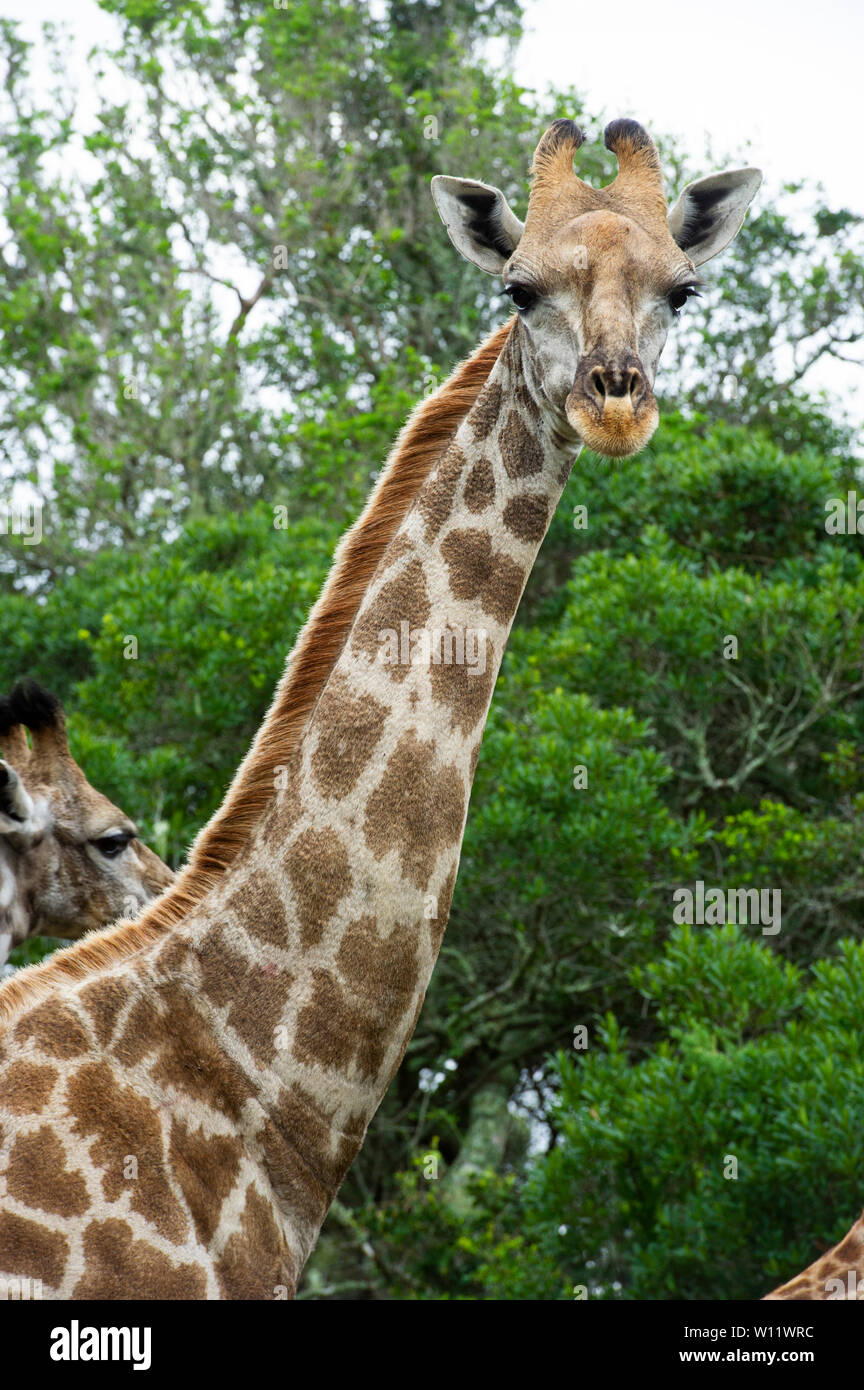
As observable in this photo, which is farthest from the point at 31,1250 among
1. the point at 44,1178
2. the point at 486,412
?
the point at 486,412

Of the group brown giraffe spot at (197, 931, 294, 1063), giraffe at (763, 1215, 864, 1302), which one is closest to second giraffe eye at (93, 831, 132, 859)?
brown giraffe spot at (197, 931, 294, 1063)

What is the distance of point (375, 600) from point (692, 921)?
7513mm

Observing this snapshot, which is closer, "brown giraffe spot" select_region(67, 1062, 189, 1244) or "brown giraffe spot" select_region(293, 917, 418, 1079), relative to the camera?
"brown giraffe spot" select_region(67, 1062, 189, 1244)

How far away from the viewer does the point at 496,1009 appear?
13.1 meters

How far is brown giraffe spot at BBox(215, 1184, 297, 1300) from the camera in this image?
3818 millimetres

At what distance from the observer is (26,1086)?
12.7ft

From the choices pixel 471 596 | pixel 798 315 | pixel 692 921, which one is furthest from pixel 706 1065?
pixel 798 315

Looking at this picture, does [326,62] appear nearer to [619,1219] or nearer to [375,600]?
[619,1219]

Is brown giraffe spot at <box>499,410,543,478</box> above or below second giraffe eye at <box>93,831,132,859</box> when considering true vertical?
above

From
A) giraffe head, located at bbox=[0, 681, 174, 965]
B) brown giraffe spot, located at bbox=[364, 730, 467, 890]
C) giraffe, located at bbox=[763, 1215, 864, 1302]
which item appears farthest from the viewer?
giraffe head, located at bbox=[0, 681, 174, 965]

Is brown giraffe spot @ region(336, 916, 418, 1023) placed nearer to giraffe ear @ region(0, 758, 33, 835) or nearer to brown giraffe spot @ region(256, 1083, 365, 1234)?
brown giraffe spot @ region(256, 1083, 365, 1234)

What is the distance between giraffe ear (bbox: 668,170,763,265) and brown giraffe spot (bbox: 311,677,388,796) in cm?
206

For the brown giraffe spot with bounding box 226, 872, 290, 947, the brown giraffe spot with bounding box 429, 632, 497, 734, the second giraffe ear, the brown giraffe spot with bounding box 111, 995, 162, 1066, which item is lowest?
the brown giraffe spot with bounding box 111, 995, 162, 1066

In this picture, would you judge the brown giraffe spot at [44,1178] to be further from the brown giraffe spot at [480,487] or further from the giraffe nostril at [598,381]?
the giraffe nostril at [598,381]
